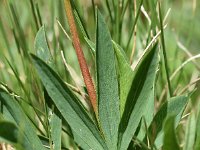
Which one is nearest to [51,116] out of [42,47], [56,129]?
[56,129]

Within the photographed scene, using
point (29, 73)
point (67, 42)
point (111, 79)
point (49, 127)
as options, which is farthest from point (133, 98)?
point (67, 42)

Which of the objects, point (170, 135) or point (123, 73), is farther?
point (123, 73)

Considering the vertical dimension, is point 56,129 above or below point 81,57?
below

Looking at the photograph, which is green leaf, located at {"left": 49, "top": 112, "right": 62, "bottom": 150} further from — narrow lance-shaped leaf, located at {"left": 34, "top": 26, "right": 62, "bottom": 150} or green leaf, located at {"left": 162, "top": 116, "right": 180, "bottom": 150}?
green leaf, located at {"left": 162, "top": 116, "right": 180, "bottom": 150}

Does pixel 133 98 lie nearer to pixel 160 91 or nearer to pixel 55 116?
pixel 55 116

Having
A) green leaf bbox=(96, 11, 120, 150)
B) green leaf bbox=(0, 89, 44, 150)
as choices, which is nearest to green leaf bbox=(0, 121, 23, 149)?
green leaf bbox=(0, 89, 44, 150)

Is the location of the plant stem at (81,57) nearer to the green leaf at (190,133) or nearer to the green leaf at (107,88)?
the green leaf at (107,88)

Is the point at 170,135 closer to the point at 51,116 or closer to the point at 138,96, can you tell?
the point at 138,96
